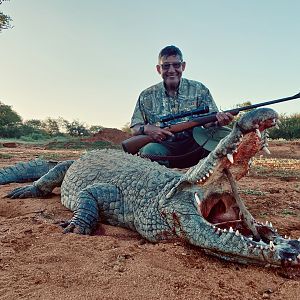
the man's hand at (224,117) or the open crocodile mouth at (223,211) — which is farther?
the man's hand at (224,117)

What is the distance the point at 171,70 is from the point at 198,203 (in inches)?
125

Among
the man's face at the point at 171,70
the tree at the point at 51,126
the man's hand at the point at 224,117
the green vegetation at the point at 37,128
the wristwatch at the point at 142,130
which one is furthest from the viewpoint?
the tree at the point at 51,126

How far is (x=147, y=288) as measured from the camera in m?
1.99

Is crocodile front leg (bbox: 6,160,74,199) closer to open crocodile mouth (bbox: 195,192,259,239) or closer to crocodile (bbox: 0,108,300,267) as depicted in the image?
crocodile (bbox: 0,108,300,267)

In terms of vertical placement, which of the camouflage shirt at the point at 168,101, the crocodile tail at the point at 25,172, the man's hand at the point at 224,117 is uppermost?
the camouflage shirt at the point at 168,101

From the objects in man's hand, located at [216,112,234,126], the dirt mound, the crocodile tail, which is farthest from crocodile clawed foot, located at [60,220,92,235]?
the dirt mound

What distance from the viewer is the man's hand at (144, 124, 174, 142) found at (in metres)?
5.09

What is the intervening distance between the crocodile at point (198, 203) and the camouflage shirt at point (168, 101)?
5.38 feet

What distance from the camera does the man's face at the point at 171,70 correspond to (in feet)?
18.0

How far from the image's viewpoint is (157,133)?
511cm

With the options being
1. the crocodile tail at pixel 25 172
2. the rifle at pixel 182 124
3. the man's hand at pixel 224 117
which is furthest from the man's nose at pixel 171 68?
the crocodile tail at pixel 25 172

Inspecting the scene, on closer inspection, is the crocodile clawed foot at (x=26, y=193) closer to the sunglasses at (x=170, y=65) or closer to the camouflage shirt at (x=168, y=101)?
the camouflage shirt at (x=168, y=101)

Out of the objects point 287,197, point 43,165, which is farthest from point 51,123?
point 287,197

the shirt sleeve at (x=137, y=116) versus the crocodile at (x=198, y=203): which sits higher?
the shirt sleeve at (x=137, y=116)
